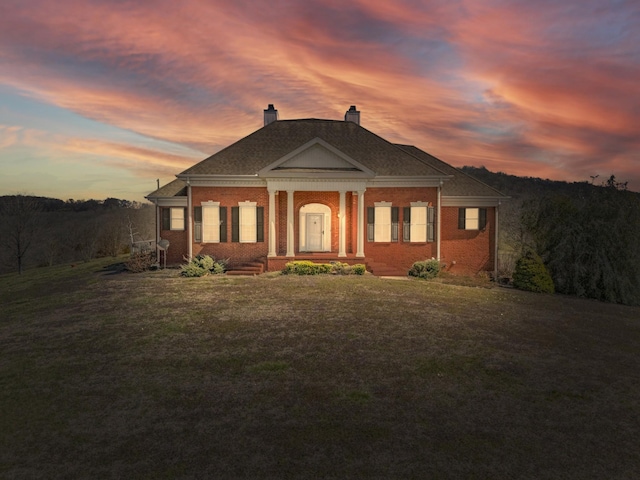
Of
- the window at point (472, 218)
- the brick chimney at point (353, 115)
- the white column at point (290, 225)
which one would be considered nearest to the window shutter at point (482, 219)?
the window at point (472, 218)

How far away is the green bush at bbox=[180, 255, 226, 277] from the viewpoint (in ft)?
62.2

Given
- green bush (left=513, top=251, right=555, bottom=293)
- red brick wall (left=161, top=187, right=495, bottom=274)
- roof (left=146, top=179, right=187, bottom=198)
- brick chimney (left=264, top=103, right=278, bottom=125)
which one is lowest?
green bush (left=513, top=251, right=555, bottom=293)

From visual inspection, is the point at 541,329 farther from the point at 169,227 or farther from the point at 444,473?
the point at 169,227

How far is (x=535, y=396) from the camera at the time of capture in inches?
273

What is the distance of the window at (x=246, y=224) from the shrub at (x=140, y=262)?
4282 millimetres

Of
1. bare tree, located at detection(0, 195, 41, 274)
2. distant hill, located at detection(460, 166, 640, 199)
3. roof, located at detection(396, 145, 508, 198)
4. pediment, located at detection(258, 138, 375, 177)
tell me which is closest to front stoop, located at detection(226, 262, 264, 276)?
pediment, located at detection(258, 138, 375, 177)

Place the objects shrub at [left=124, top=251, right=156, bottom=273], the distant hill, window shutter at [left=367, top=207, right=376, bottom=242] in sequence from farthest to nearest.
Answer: the distant hill
window shutter at [left=367, top=207, right=376, bottom=242]
shrub at [left=124, top=251, right=156, bottom=273]

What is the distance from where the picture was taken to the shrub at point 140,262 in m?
20.6

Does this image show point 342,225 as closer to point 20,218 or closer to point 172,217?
point 172,217

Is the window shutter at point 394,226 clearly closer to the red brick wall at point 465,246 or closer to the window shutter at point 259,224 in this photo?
the red brick wall at point 465,246

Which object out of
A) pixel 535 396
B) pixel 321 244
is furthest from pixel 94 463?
pixel 321 244

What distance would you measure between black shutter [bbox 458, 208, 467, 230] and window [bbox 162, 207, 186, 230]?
A: 48.7 feet

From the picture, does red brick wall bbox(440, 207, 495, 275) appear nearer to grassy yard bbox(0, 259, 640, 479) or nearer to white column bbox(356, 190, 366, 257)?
white column bbox(356, 190, 366, 257)

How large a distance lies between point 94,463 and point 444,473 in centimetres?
404
